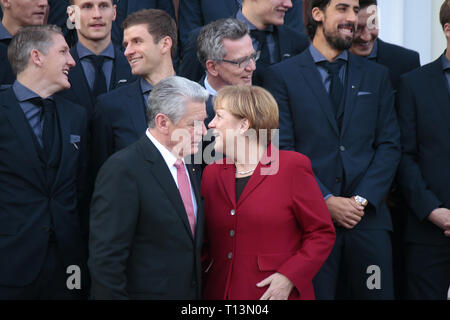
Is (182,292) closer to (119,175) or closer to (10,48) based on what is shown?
(119,175)

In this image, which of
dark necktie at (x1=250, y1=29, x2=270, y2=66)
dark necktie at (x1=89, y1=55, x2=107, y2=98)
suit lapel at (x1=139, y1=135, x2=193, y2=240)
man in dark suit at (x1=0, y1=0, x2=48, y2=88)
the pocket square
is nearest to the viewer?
suit lapel at (x1=139, y1=135, x2=193, y2=240)

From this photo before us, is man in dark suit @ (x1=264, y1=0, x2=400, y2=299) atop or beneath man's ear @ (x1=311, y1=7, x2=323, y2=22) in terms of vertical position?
beneath

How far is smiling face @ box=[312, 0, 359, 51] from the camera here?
14.6 ft

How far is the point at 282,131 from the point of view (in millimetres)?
4203

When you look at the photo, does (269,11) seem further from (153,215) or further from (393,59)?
(153,215)

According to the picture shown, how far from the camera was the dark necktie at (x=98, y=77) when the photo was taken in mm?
4594

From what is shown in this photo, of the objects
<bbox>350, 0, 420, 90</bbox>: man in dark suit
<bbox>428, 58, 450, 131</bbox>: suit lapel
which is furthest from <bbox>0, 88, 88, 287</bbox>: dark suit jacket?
<bbox>428, 58, 450, 131</bbox>: suit lapel

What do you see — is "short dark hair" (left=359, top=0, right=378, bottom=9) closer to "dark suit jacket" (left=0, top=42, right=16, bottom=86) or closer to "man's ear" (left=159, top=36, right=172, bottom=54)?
"man's ear" (left=159, top=36, right=172, bottom=54)

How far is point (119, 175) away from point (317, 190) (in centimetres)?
97

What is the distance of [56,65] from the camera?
414 centimetres

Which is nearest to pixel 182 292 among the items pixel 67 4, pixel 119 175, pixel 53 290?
pixel 119 175

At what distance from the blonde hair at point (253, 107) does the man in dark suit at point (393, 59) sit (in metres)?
1.51

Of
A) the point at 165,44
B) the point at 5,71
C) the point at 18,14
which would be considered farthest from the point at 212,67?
the point at 18,14

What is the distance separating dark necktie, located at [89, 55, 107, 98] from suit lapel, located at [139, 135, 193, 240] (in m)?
1.33
